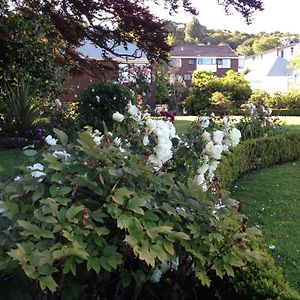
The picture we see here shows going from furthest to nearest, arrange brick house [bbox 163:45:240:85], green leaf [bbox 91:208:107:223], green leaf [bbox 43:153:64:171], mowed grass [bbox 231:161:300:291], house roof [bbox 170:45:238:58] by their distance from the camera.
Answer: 1. house roof [bbox 170:45:238:58]
2. brick house [bbox 163:45:240:85]
3. mowed grass [bbox 231:161:300:291]
4. green leaf [bbox 43:153:64:171]
5. green leaf [bbox 91:208:107:223]

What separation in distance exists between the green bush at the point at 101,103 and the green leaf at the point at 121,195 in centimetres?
756

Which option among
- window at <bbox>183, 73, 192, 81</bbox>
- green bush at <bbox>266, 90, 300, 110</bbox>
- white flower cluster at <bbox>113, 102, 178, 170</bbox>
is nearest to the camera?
white flower cluster at <bbox>113, 102, 178, 170</bbox>

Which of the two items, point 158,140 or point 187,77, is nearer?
point 158,140

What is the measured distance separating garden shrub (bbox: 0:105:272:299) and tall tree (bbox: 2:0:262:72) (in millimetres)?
9014

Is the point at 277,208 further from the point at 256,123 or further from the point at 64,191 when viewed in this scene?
the point at 64,191

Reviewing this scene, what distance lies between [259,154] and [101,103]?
10.7 feet

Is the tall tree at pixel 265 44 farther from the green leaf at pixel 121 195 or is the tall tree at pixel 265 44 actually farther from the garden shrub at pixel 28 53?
the green leaf at pixel 121 195

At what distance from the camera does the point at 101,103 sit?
9328 millimetres

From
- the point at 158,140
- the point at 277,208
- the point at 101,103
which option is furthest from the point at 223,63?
the point at 158,140

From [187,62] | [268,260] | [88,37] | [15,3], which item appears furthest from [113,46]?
[187,62]

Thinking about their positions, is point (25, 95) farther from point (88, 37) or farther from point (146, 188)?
point (146, 188)

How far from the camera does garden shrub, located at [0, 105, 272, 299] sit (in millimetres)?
1535

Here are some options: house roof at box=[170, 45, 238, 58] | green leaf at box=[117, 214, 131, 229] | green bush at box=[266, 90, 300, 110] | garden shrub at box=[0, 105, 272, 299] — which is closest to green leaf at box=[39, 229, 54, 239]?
garden shrub at box=[0, 105, 272, 299]

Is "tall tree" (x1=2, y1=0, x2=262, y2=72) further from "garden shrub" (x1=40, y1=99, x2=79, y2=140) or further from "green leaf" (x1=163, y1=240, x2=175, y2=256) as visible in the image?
"green leaf" (x1=163, y1=240, x2=175, y2=256)
